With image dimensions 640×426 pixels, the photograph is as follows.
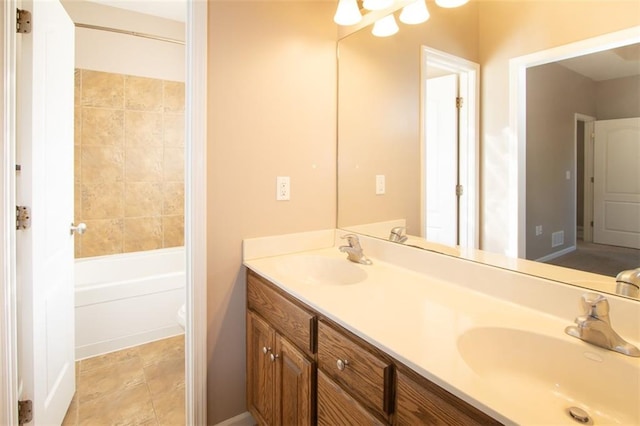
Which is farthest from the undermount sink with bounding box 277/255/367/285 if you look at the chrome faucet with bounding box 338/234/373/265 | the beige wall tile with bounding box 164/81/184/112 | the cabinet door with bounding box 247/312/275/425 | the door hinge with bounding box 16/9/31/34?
the beige wall tile with bounding box 164/81/184/112

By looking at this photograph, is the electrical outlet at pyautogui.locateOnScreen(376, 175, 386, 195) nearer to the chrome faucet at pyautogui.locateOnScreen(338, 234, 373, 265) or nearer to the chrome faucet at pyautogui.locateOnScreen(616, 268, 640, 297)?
the chrome faucet at pyautogui.locateOnScreen(338, 234, 373, 265)

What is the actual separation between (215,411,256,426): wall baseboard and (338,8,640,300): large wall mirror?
1026 mm

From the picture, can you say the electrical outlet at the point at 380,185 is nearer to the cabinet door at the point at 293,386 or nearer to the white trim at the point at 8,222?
the cabinet door at the point at 293,386

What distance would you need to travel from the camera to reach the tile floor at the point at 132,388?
1737 millimetres

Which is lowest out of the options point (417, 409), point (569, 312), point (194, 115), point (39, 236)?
point (417, 409)

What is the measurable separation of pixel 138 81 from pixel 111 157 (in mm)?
693

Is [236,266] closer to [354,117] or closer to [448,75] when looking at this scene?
[354,117]

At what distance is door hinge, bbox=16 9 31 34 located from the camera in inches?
52.4

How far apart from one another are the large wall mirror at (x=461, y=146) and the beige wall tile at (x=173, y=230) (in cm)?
196

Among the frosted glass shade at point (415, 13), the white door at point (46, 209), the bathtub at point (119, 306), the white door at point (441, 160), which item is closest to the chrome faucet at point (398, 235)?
the white door at point (441, 160)

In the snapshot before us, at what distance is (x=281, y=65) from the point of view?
1.63 meters

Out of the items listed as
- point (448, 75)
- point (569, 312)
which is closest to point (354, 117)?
point (448, 75)

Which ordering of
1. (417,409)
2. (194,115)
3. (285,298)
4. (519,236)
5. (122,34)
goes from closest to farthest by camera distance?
(417,409)
(519,236)
(285,298)
(194,115)
(122,34)

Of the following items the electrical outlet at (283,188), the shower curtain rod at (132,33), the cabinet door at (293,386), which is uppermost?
the shower curtain rod at (132,33)
